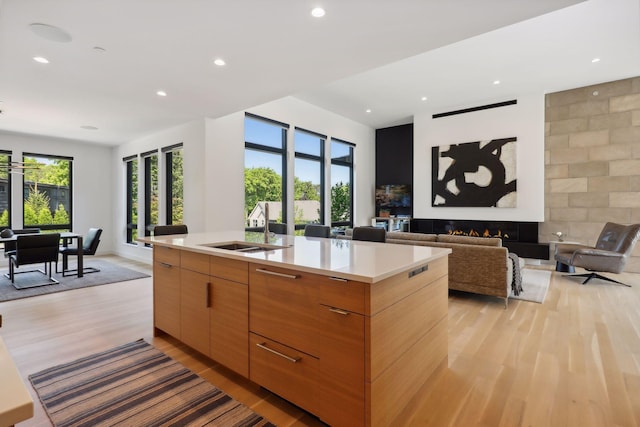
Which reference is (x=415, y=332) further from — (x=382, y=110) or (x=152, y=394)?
(x=382, y=110)

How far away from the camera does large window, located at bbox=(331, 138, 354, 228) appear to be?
7.97 meters

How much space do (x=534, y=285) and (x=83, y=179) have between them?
9.56 metres

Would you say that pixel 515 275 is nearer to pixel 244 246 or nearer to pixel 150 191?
pixel 244 246

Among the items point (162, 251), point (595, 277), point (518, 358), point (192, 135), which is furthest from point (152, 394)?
point (595, 277)

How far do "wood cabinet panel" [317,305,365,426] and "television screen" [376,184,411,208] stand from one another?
7.19 metres

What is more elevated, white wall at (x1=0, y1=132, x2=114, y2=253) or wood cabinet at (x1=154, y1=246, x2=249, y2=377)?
white wall at (x1=0, y1=132, x2=114, y2=253)

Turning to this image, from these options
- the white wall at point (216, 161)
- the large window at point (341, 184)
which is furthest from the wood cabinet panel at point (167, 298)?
the large window at point (341, 184)

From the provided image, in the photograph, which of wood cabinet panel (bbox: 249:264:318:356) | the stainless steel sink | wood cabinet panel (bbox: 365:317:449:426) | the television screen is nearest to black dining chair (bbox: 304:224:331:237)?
the stainless steel sink

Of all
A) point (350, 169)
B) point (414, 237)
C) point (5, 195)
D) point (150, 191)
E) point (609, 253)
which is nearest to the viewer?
point (414, 237)

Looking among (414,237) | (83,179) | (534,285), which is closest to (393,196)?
(534,285)

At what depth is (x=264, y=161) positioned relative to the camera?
624cm

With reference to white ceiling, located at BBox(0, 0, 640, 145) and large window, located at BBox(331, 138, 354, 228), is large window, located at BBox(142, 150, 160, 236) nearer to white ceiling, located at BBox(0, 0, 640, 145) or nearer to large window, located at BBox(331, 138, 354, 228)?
white ceiling, located at BBox(0, 0, 640, 145)

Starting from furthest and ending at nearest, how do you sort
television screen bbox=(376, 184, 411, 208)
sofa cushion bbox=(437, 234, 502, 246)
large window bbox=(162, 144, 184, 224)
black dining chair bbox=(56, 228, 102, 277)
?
1. television screen bbox=(376, 184, 411, 208)
2. large window bbox=(162, 144, 184, 224)
3. black dining chair bbox=(56, 228, 102, 277)
4. sofa cushion bbox=(437, 234, 502, 246)

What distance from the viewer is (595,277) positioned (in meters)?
5.05
